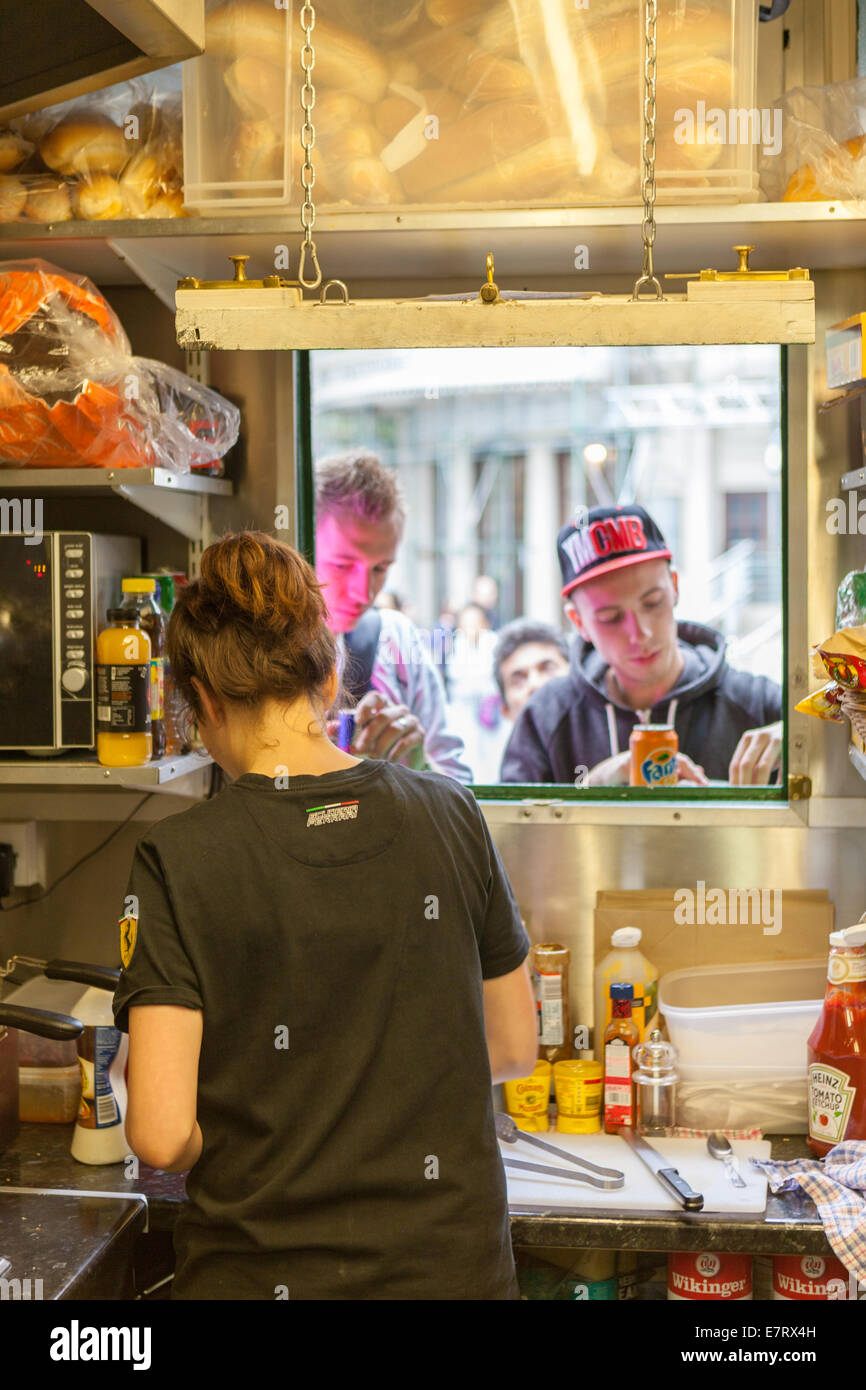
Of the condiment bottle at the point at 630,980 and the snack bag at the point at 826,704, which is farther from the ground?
the snack bag at the point at 826,704

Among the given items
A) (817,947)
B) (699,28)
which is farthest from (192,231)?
Answer: (817,947)

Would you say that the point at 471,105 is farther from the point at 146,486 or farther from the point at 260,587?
the point at 260,587

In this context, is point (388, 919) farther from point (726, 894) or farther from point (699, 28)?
point (699, 28)

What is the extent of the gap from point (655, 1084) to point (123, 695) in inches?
41.4

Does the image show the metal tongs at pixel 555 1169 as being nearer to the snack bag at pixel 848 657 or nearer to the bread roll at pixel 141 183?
the snack bag at pixel 848 657

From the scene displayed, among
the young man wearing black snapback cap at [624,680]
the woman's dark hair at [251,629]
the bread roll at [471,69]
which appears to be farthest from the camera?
the young man wearing black snapback cap at [624,680]

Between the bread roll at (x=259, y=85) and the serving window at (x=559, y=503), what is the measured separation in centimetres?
55

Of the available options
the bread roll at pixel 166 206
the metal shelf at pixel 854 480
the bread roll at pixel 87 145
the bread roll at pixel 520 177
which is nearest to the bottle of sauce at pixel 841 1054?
the metal shelf at pixel 854 480

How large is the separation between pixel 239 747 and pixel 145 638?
570 mm

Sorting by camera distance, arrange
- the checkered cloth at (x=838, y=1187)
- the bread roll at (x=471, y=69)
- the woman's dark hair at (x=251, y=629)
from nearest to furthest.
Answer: the woman's dark hair at (x=251, y=629)
the checkered cloth at (x=838, y=1187)
the bread roll at (x=471, y=69)

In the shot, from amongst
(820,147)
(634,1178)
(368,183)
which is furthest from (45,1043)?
(820,147)

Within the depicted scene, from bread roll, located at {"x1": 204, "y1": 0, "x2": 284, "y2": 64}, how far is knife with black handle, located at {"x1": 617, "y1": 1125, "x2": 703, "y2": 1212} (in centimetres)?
173

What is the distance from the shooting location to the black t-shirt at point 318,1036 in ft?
4.17

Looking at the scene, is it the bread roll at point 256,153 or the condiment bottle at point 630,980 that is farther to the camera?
the condiment bottle at point 630,980
